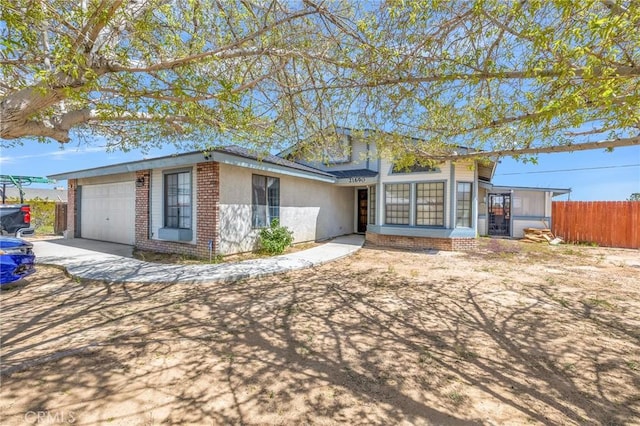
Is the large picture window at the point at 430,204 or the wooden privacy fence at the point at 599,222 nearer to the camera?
the large picture window at the point at 430,204

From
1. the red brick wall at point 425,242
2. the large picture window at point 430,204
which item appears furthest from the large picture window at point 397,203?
the red brick wall at point 425,242

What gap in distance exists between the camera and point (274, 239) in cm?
967

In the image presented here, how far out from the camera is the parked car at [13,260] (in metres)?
5.07

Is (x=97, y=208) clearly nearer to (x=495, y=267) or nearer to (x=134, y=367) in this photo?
(x=134, y=367)

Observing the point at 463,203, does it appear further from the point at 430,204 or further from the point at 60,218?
the point at 60,218

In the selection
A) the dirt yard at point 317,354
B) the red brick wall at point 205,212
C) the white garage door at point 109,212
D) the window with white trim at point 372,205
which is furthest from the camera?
the window with white trim at point 372,205

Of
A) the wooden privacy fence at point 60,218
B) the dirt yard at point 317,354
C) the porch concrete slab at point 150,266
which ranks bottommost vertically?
the dirt yard at point 317,354

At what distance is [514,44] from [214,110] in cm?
511

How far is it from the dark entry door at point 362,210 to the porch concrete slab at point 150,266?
19.2 ft

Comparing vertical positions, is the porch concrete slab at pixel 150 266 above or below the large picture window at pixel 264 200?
below

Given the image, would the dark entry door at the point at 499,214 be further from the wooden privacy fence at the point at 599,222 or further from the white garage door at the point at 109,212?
the white garage door at the point at 109,212

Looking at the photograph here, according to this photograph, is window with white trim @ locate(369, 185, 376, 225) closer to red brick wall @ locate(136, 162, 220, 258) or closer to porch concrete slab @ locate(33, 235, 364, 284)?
porch concrete slab @ locate(33, 235, 364, 284)

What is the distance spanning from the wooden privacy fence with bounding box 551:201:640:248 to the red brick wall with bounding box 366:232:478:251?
664 cm

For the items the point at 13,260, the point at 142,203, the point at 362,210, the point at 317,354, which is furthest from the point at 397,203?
the point at 13,260
